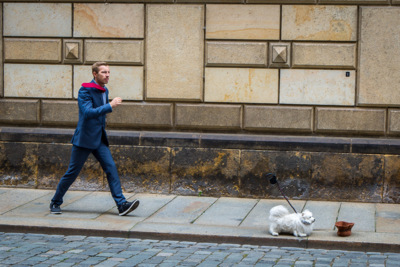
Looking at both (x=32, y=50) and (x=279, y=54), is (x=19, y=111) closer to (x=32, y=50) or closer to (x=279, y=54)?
(x=32, y=50)

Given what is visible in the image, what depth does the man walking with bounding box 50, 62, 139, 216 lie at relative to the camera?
8047mm

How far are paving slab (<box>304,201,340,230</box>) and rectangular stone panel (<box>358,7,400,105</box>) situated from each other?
152cm

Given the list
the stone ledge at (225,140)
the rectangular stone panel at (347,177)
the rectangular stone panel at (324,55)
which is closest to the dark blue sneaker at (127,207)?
the stone ledge at (225,140)

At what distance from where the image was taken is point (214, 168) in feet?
31.8

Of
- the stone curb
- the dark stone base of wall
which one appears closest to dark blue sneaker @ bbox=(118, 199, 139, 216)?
the stone curb

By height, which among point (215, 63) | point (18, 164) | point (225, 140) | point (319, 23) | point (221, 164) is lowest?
→ point (18, 164)

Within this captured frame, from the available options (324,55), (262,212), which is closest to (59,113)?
(262,212)

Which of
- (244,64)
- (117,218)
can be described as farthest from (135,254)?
(244,64)

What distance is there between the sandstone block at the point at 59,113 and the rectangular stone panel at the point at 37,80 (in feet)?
0.39

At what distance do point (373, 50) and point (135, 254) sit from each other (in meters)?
4.66

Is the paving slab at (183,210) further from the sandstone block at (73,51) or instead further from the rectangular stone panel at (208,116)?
the sandstone block at (73,51)

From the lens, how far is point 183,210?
28.5 feet

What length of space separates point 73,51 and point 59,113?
3.08 feet

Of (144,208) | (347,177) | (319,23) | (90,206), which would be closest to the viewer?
(144,208)
